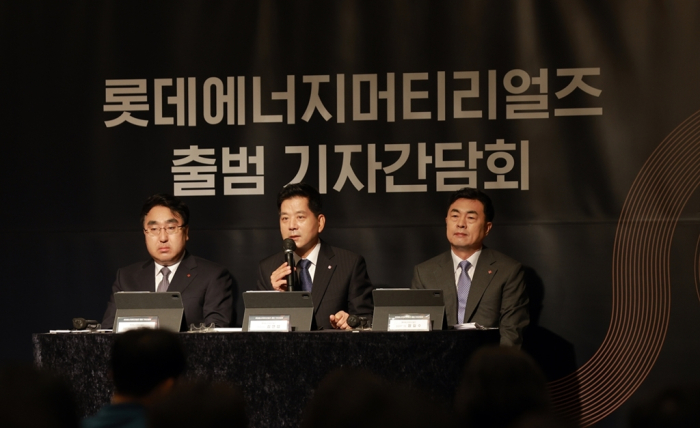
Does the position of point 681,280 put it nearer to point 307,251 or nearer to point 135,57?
point 307,251

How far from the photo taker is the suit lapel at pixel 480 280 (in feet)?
14.9

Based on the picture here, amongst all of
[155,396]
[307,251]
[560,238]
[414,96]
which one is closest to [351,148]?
[414,96]

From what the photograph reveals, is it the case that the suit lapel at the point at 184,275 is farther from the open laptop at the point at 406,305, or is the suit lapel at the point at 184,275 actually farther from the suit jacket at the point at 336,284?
the open laptop at the point at 406,305

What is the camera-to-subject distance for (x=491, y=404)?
163cm

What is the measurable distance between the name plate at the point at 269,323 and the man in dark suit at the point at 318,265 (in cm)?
77

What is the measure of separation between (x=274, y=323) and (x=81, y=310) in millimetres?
2126

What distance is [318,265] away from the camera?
4512mm

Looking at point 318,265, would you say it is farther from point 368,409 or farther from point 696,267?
point 368,409

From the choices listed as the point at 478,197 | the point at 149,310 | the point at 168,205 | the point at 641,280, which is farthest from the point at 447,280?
the point at 149,310

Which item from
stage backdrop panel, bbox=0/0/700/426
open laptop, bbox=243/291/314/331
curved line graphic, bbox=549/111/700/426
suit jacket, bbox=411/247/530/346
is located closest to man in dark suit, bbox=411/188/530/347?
suit jacket, bbox=411/247/530/346

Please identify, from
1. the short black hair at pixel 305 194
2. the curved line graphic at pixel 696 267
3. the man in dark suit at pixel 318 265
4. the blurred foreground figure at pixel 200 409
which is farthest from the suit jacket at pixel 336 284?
the blurred foreground figure at pixel 200 409

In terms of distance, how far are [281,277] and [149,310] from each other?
0.64 metres

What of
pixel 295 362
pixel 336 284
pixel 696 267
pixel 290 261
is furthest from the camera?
pixel 696 267

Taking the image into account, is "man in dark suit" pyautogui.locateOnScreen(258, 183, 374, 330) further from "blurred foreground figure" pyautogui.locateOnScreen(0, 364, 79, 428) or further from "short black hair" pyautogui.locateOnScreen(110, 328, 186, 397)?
"blurred foreground figure" pyautogui.locateOnScreen(0, 364, 79, 428)
